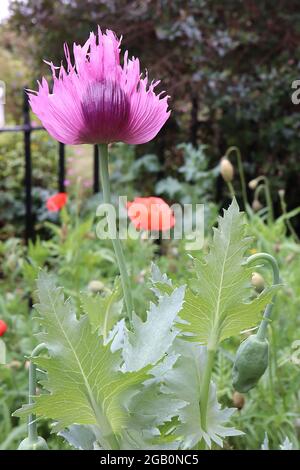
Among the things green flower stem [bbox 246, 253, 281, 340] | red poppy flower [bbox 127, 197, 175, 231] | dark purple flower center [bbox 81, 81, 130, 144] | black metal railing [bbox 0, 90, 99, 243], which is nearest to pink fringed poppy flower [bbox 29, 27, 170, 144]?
dark purple flower center [bbox 81, 81, 130, 144]

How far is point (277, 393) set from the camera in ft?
3.80

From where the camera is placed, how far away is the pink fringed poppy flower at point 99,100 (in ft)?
1.22

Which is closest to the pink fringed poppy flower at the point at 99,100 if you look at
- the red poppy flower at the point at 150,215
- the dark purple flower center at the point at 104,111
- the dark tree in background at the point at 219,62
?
the dark purple flower center at the point at 104,111

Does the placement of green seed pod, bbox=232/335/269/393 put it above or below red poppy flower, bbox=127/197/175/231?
below

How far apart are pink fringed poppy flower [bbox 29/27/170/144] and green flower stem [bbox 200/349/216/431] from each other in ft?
0.47

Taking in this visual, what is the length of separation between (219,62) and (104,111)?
2410 mm

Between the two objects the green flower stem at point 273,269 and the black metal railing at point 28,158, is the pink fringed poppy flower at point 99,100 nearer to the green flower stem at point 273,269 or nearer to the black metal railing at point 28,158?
the green flower stem at point 273,269

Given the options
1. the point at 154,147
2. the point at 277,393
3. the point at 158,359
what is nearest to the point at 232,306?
the point at 158,359

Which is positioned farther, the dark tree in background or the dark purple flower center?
the dark tree in background

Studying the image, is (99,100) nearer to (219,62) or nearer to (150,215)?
(150,215)

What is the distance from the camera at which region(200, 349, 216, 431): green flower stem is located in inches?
14.9

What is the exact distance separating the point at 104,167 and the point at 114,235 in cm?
4

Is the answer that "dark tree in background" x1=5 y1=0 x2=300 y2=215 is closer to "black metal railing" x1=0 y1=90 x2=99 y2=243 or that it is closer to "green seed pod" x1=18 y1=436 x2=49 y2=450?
"black metal railing" x1=0 y1=90 x2=99 y2=243

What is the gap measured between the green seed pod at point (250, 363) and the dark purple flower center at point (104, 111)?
162 millimetres
